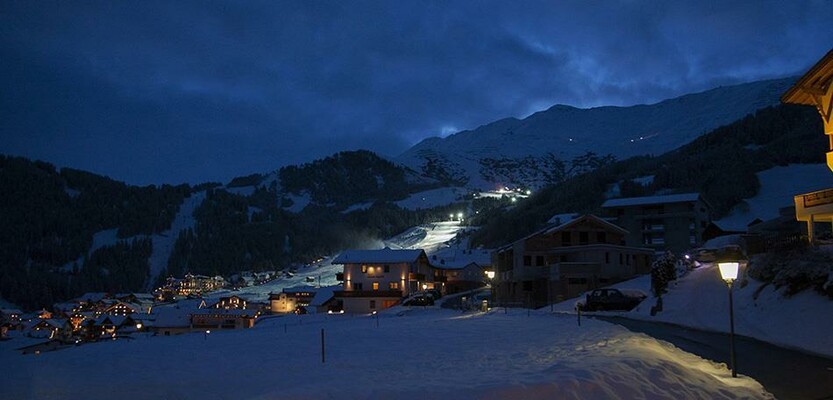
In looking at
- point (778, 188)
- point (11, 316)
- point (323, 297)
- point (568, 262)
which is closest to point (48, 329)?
point (11, 316)

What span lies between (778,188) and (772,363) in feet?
372

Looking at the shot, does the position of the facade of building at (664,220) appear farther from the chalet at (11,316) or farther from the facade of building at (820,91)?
the chalet at (11,316)

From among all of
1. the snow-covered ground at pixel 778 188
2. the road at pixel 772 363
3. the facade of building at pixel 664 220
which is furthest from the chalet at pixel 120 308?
the road at pixel 772 363

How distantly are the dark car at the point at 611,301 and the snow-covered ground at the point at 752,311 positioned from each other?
1.11 meters

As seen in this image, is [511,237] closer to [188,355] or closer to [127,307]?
[127,307]

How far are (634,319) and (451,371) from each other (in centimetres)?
2012

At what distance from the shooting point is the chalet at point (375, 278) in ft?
240

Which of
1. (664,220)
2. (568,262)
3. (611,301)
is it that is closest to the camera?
(611,301)

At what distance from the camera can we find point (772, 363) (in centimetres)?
1441

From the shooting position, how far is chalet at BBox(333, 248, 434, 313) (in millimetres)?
73000

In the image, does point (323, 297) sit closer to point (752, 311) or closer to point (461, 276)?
point (461, 276)

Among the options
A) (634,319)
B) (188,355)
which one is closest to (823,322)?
(634,319)

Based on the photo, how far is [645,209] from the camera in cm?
8625

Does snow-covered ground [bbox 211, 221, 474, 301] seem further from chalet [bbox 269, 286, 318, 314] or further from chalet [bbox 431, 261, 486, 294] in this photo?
chalet [bbox 269, 286, 318, 314]
